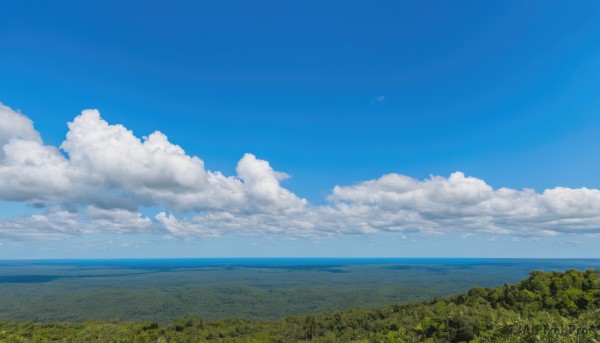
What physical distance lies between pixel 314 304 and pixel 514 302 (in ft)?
467

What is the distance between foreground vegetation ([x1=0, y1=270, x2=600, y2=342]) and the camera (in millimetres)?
45719

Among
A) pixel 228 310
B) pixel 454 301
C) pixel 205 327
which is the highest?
pixel 454 301

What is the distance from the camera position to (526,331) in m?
43.1

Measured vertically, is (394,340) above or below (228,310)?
above

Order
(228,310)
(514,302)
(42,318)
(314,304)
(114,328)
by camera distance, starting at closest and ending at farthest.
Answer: (514,302)
(114,328)
(42,318)
(228,310)
(314,304)

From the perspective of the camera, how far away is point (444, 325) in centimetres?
5550

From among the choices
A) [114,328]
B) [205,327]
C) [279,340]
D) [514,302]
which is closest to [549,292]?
[514,302]

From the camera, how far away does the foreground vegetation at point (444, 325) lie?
150ft

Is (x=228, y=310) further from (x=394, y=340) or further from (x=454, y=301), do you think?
(x=394, y=340)

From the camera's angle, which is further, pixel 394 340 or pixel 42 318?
pixel 42 318

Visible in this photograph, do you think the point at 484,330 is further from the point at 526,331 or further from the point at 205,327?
the point at 205,327

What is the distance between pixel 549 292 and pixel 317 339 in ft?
144

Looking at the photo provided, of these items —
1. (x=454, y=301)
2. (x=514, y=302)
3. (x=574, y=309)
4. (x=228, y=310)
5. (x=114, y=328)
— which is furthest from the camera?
(x=228, y=310)

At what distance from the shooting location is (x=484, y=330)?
5012 centimetres
